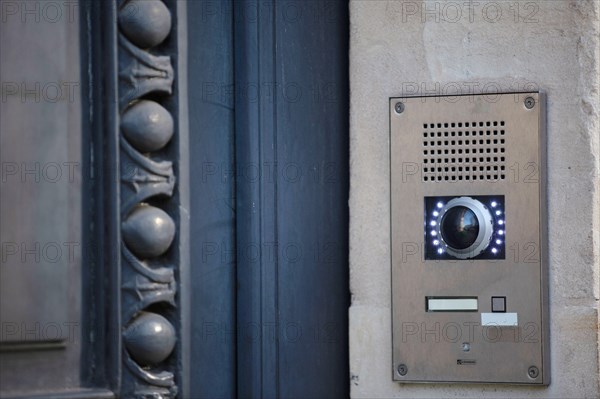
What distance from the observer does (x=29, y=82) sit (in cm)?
215

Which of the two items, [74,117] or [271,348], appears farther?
[271,348]

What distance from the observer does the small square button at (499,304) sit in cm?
218

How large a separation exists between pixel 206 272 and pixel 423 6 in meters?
0.77

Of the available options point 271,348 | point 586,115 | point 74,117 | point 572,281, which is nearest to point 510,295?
point 572,281

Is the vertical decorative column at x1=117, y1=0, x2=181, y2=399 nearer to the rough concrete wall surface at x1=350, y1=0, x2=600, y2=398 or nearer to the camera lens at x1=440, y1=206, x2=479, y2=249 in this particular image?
the rough concrete wall surface at x1=350, y1=0, x2=600, y2=398

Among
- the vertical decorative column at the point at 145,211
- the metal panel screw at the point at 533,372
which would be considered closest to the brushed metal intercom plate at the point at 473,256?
the metal panel screw at the point at 533,372

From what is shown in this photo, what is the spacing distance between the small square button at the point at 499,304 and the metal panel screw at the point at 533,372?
132mm

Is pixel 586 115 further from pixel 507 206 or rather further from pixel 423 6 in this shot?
pixel 423 6

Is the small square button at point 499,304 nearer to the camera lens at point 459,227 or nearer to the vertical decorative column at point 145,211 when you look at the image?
the camera lens at point 459,227

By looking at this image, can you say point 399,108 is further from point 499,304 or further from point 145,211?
point 145,211

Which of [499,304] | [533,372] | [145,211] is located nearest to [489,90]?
[499,304]

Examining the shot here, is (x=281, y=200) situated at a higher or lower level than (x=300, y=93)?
lower

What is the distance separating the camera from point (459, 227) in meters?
2.19

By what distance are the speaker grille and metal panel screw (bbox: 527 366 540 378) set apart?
0.41 metres
